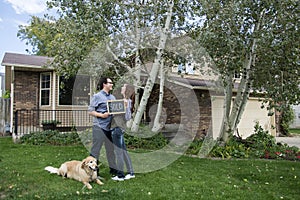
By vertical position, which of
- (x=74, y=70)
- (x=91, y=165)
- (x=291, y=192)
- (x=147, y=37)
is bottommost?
(x=291, y=192)

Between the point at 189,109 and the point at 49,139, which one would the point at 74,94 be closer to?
the point at 49,139

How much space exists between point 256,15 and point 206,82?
4617 mm

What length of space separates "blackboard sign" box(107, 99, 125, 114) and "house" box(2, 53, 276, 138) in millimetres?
6049

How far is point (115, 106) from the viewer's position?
161 inches

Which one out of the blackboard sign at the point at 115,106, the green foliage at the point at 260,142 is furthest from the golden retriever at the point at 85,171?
the green foliage at the point at 260,142

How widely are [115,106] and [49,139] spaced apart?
16.8ft

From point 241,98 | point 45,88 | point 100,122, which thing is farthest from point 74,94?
point 100,122

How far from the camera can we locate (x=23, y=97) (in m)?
11.4

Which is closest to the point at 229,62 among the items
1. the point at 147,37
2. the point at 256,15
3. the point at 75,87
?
the point at 256,15

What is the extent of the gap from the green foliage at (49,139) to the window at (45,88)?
3254 mm

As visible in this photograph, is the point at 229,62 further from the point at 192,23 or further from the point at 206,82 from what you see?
the point at 206,82

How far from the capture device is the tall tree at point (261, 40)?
5855 mm

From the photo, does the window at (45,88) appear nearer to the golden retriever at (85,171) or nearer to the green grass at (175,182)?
the green grass at (175,182)

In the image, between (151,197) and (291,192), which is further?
(291,192)
